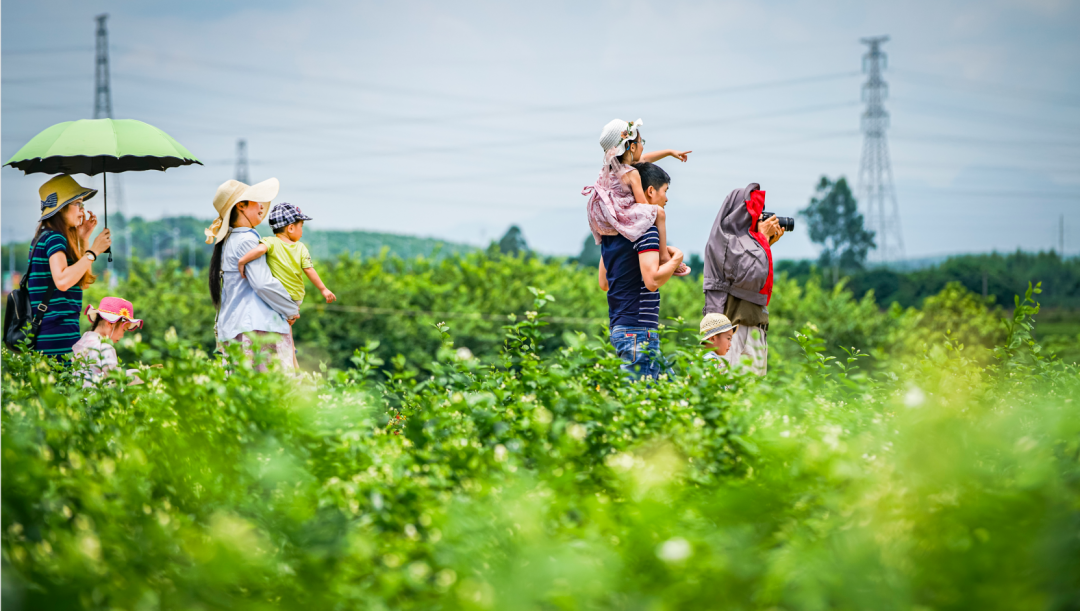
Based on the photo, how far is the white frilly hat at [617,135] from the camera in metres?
5.10

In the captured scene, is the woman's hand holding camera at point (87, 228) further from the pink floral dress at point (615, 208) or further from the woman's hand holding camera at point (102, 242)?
the pink floral dress at point (615, 208)

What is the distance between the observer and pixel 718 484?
111 inches

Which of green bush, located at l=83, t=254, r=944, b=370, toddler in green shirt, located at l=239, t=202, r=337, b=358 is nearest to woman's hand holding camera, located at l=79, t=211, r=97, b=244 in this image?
toddler in green shirt, located at l=239, t=202, r=337, b=358

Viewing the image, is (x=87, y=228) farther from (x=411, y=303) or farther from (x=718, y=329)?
(x=411, y=303)

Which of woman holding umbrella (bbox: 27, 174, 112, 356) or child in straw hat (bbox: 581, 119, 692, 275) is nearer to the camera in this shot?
child in straw hat (bbox: 581, 119, 692, 275)

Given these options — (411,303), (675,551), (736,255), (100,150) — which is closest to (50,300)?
(100,150)

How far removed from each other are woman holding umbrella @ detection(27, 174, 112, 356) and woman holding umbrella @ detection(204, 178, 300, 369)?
3.02 feet

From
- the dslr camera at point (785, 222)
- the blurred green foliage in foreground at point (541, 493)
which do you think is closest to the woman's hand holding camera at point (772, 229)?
the dslr camera at point (785, 222)

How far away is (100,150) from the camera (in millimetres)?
5926

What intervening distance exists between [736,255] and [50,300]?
468 centimetres

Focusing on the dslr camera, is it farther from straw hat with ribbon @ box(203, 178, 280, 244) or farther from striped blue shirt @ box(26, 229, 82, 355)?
striped blue shirt @ box(26, 229, 82, 355)

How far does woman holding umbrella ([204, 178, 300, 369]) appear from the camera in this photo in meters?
5.41

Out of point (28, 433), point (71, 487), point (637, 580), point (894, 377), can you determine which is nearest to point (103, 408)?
point (28, 433)

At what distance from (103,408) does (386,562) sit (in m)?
2.06
